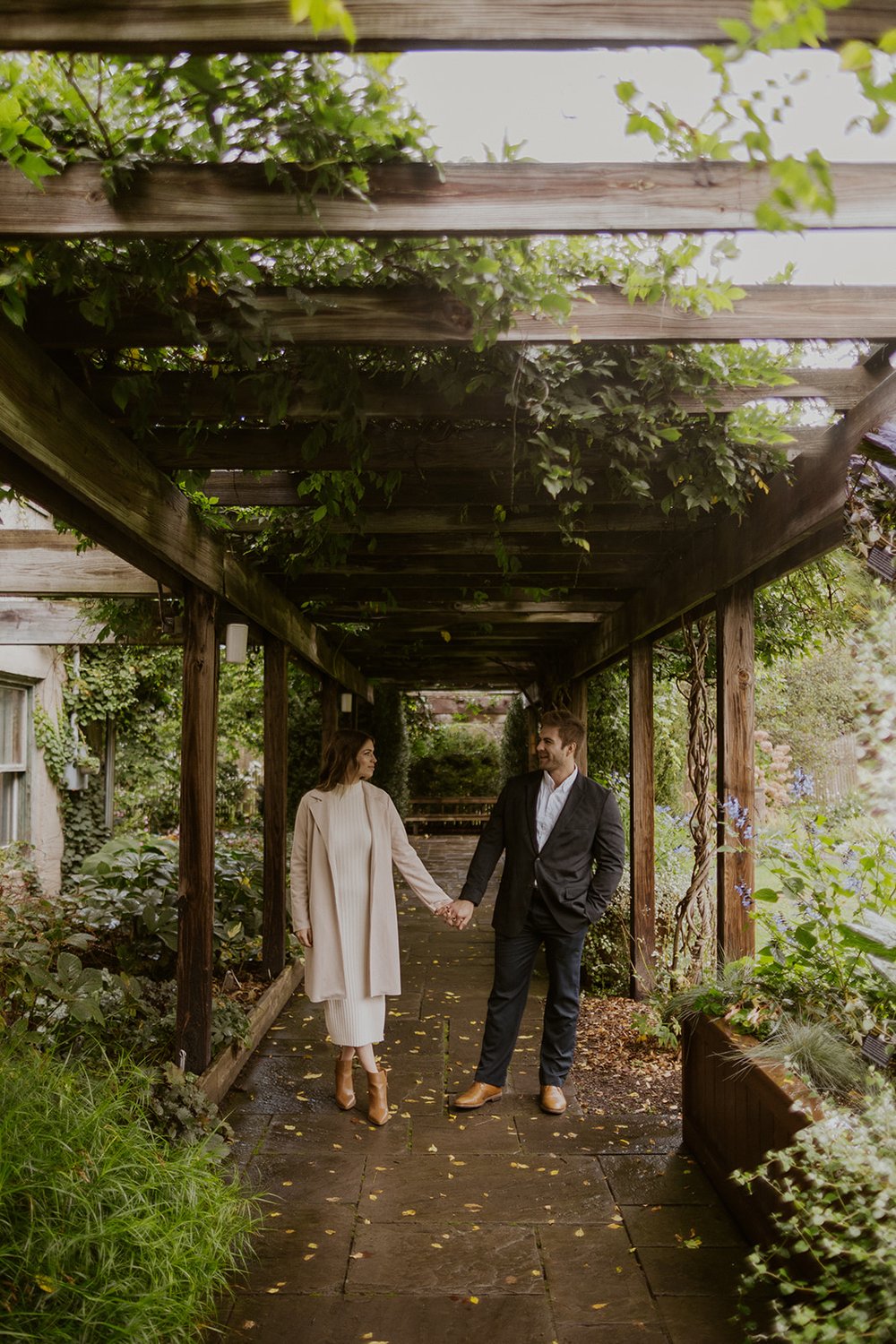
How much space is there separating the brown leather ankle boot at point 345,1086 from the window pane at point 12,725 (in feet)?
19.2

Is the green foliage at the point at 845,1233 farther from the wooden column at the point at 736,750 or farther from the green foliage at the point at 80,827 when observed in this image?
the green foliage at the point at 80,827

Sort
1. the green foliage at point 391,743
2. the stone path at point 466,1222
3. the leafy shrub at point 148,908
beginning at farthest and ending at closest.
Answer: the green foliage at point 391,743
the leafy shrub at point 148,908
the stone path at point 466,1222

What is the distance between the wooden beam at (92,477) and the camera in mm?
2609

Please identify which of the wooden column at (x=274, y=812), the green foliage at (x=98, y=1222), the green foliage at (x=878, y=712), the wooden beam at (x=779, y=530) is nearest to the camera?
the green foliage at (x=878, y=712)

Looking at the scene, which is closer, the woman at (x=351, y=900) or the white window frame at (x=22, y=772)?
the woman at (x=351, y=900)

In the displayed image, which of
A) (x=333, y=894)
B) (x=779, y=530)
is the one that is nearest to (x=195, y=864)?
(x=333, y=894)

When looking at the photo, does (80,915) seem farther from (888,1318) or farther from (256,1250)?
(888,1318)

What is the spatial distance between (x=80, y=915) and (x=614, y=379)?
4428 millimetres

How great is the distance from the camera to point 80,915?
589 centimetres

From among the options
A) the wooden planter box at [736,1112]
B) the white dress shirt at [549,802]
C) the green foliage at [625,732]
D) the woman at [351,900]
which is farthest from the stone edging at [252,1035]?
the green foliage at [625,732]

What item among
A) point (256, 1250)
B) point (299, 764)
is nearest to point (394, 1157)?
point (256, 1250)

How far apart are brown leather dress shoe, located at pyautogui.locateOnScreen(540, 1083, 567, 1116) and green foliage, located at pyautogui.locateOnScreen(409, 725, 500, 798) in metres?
16.6

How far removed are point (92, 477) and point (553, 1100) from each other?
10.6 ft

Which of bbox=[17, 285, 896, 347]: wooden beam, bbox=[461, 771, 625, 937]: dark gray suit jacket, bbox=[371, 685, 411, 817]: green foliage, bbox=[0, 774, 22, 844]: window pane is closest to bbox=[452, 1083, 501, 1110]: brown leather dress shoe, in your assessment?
bbox=[461, 771, 625, 937]: dark gray suit jacket
